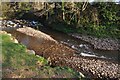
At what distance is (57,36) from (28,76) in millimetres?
11962

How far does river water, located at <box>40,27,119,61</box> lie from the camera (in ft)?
61.0

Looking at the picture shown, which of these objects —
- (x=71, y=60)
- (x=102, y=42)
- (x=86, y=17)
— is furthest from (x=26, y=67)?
(x=86, y=17)

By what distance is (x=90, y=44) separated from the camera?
21.4 m

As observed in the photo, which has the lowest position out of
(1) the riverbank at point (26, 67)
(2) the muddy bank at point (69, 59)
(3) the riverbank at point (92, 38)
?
(3) the riverbank at point (92, 38)

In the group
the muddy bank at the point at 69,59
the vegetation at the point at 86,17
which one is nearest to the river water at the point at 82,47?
the muddy bank at the point at 69,59

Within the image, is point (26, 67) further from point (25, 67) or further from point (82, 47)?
point (82, 47)

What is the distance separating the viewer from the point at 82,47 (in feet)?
66.9

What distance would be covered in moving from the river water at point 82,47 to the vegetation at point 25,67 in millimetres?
5028

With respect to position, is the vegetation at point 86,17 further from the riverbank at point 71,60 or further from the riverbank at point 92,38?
the riverbank at point 71,60

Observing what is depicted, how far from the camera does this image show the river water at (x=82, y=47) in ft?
61.0

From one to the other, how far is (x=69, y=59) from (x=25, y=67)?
4283 mm

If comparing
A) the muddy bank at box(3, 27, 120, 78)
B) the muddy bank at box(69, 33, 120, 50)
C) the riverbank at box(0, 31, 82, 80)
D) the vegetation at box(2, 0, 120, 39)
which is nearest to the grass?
the vegetation at box(2, 0, 120, 39)

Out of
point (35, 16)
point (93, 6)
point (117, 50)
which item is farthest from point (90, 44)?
point (35, 16)

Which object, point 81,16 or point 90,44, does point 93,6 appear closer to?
point 81,16
